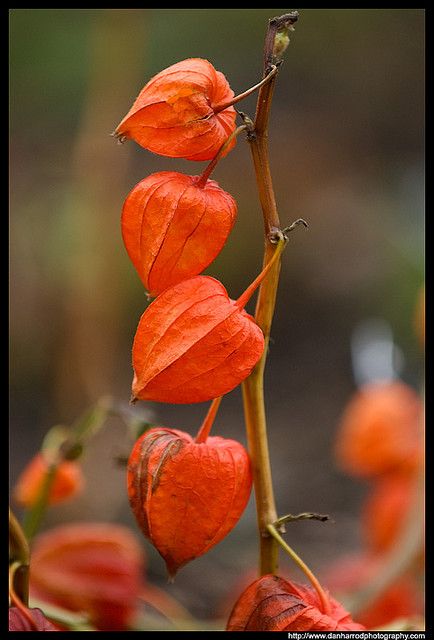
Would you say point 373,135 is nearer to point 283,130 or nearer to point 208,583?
point 283,130

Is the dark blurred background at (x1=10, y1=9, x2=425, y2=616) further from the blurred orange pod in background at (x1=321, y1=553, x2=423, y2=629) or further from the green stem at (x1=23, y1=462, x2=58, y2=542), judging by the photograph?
the green stem at (x1=23, y1=462, x2=58, y2=542)

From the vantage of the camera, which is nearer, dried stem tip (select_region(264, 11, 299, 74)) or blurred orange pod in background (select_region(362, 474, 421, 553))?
dried stem tip (select_region(264, 11, 299, 74))

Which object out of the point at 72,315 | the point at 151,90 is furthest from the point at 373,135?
the point at 151,90

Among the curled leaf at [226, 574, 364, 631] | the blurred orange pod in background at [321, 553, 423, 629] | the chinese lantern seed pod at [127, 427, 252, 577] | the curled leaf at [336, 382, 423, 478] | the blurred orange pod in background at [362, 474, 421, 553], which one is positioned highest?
the chinese lantern seed pod at [127, 427, 252, 577]

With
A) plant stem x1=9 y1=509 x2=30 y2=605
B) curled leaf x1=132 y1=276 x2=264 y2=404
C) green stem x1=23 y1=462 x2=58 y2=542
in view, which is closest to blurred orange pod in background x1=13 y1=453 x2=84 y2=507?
green stem x1=23 y1=462 x2=58 y2=542

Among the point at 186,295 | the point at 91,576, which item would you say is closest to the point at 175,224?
the point at 186,295

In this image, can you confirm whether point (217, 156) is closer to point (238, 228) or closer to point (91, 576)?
point (91, 576)

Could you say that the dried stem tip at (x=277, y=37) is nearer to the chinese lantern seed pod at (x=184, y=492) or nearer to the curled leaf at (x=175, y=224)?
the curled leaf at (x=175, y=224)

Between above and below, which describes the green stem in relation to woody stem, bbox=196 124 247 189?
below
